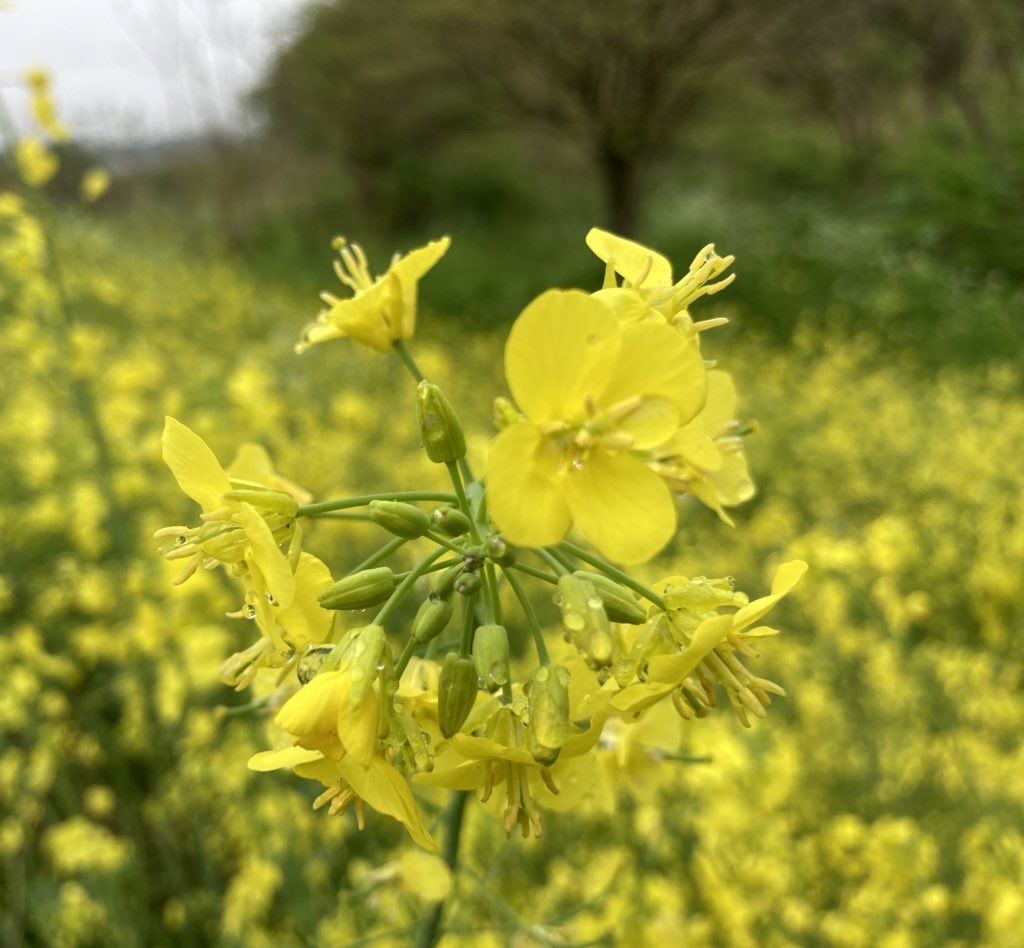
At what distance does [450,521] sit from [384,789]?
0.26 metres

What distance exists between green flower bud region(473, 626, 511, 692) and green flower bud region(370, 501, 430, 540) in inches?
4.7

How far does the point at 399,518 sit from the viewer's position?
907 mm

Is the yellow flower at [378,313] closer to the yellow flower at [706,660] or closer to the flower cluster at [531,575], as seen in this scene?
the flower cluster at [531,575]

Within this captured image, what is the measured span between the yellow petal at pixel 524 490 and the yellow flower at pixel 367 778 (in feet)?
0.84

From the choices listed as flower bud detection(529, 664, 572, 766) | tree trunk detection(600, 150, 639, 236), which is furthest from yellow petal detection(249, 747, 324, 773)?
tree trunk detection(600, 150, 639, 236)

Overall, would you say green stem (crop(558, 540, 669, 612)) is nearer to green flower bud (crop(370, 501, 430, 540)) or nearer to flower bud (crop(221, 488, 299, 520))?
green flower bud (crop(370, 501, 430, 540))

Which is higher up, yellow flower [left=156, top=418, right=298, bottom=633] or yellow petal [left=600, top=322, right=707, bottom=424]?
yellow petal [left=600, top=322, right=707, bottom=424]

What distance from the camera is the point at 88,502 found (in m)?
3.29

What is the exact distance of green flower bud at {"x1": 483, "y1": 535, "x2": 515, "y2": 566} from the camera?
0.90m

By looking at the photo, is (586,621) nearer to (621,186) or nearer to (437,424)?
(437,424)

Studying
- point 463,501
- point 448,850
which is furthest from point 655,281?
point 448,850

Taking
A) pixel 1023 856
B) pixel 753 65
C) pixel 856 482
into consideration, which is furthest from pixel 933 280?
pixel 1023 856

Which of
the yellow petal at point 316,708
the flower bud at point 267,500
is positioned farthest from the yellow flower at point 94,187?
the yellow petal at point 316,708

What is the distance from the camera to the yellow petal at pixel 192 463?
0.85m
